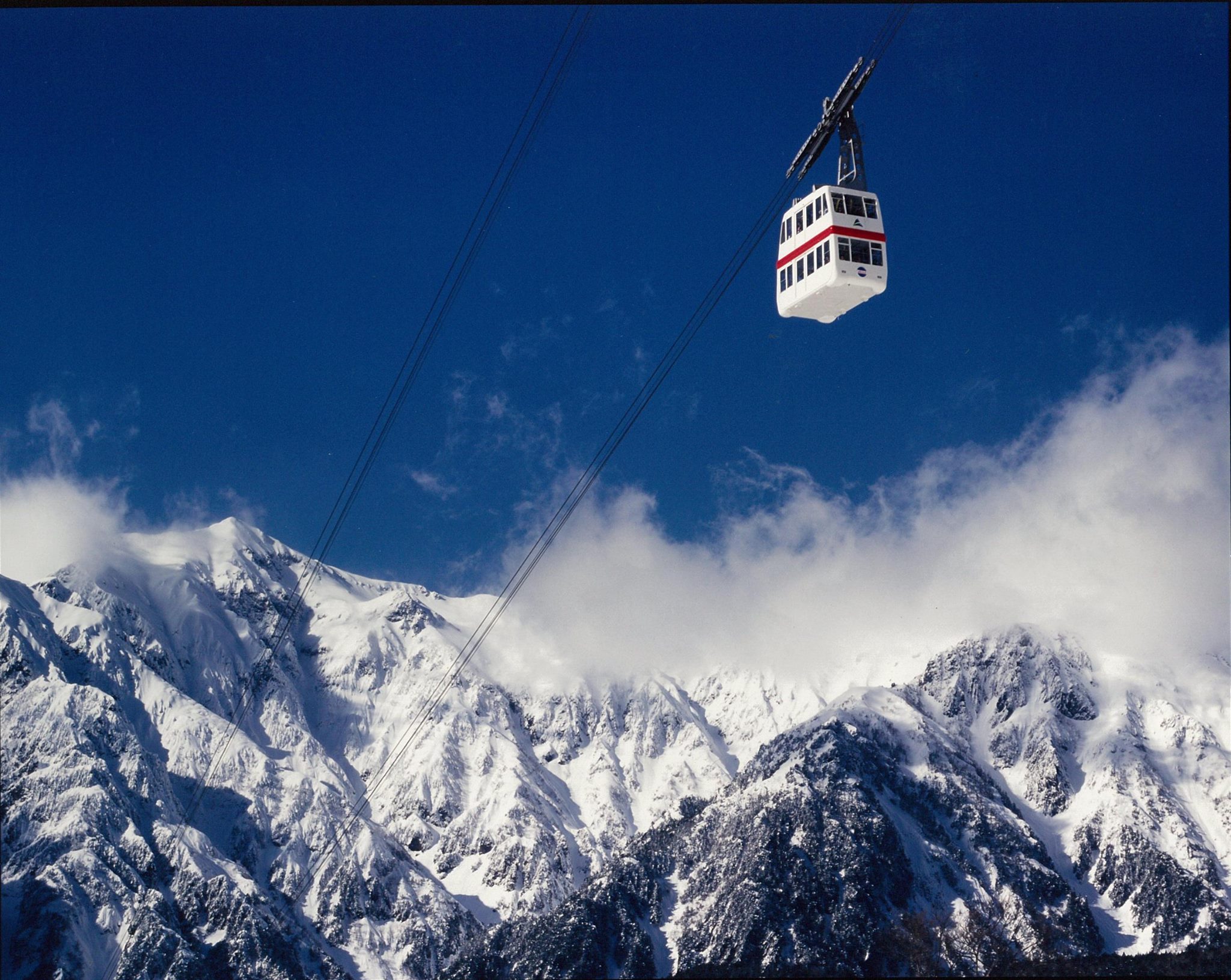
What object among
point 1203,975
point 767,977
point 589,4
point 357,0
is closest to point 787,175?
point 589,4

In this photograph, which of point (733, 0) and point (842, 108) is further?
point (842, 108)

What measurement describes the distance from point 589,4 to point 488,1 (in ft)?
33.5

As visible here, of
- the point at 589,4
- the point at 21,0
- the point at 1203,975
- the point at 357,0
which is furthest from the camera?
the point at 1203,975

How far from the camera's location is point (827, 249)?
49.2 m

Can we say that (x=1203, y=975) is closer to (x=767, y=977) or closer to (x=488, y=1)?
(x=767, y=977)

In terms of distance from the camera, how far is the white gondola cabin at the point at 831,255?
161ft

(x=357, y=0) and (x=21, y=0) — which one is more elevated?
(x=357, y=0)

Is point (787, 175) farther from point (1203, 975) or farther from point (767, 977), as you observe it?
point (1203, 975)

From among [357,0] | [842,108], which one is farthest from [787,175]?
[357,0]

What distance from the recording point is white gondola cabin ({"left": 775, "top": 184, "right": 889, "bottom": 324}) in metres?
49.0

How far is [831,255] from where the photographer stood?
4878cm

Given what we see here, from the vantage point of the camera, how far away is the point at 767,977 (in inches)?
7776

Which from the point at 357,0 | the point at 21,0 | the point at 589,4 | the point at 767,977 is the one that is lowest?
the point at 21,0

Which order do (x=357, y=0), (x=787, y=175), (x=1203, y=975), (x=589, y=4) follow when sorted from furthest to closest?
(x=1203, y=975)
(x=787, y=175)
(x=589, y=4)
(x=357, y=0)
